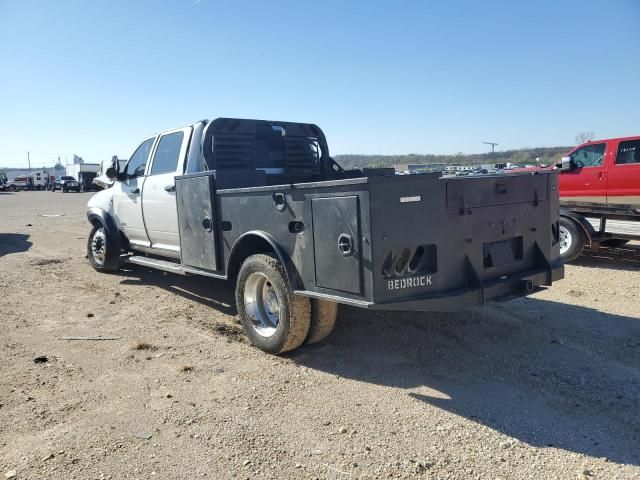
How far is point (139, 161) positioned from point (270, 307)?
152 inches

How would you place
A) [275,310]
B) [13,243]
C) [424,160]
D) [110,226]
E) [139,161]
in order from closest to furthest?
[275,310]
[139,161]
[110,226]
[13,243]
[424,160]

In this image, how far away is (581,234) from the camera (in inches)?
344

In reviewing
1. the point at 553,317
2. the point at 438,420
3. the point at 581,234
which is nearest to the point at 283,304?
the point at 438,420

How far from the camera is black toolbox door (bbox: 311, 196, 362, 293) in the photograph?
3709mm

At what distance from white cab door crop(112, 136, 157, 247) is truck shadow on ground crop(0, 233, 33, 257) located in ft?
15.5

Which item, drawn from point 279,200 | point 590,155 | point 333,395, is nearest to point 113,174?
point 279,200

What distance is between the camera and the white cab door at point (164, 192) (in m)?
6.39

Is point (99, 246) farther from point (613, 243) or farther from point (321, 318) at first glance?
point (613, 243)

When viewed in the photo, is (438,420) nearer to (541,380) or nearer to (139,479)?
(541,380)

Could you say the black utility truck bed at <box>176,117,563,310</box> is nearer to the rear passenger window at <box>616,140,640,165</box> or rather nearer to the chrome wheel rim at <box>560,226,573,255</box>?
the chrome wheel rim at <box>560,226,573,255</box>

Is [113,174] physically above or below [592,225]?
above

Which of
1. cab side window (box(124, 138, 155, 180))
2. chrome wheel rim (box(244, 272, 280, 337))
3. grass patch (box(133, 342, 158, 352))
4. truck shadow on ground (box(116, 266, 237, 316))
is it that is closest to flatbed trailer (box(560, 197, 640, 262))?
truck shadow on ground (box(116, 266, 237, 316))

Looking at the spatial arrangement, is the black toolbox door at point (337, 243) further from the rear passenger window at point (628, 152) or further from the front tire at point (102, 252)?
the rear passenger window at point (628, 152)

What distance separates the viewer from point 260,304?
4.97 metres
